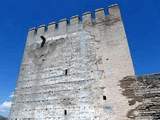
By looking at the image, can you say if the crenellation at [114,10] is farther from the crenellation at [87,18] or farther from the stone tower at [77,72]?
the crenellation at [87,18]

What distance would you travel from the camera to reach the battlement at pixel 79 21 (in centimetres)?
953

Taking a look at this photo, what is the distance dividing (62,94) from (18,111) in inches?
109

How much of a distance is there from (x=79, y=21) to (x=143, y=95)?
215 inches

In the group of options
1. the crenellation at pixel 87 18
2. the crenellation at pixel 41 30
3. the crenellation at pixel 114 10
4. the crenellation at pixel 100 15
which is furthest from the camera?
the crenellation at pixel 41 30

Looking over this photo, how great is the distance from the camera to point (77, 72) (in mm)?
8758

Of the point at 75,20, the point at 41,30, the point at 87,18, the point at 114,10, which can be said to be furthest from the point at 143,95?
the point at 41,30

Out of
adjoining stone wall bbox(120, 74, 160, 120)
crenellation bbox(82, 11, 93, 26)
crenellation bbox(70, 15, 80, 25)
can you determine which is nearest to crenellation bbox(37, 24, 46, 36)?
crenellation bbox(70, 15, 80, 25)

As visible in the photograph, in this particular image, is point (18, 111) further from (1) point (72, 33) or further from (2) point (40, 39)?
(1) point (72, 33)

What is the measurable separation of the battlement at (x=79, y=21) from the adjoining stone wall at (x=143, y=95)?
3.75 meters

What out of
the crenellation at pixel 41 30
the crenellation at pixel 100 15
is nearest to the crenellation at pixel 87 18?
Result: the crenellation at pixel 100 15

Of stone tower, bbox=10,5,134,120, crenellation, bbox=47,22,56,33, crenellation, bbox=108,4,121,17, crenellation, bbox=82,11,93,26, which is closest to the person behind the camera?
stone tower, bbox=10,5,134,120

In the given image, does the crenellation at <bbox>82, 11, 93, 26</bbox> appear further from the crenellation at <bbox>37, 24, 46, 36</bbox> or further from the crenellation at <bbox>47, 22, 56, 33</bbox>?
the crenellation at <bbox>37, 24, 46, 36</bbox>

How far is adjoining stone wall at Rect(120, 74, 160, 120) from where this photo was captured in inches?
267

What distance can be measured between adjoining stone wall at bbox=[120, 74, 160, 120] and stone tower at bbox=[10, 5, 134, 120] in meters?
0.25
